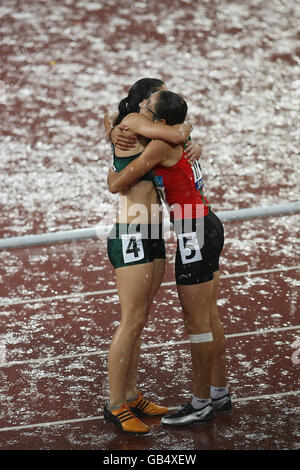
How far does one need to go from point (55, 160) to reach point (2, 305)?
9.70 ft

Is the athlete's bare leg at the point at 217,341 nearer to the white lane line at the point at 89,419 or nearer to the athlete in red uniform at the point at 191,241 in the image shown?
the athlete in red uniform at the point at 191,241

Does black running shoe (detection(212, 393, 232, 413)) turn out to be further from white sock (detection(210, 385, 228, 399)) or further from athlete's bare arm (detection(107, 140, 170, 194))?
athlete's bare arm (detection(107, 140, 170, 194))

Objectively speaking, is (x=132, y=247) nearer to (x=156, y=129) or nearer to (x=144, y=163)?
(x=144, y=163)

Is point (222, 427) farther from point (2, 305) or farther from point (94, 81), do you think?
point (94, 81)

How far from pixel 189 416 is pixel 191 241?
2.99 feet

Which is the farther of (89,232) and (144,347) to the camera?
(89,232)

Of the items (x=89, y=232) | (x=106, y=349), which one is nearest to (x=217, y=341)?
(x=106, y=349)

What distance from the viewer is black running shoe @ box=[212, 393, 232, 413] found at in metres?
4.34

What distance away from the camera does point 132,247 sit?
13.4ft

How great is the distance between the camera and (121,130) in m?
4.05

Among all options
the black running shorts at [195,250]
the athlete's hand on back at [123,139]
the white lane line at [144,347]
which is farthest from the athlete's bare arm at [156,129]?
the white lane line at [144,347]

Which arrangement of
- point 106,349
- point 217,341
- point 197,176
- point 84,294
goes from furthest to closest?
point 84,294, point 106,349, point 217,341, point 197,176

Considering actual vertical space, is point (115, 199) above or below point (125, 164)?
below

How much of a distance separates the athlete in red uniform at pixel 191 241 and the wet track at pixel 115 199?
267 mm
